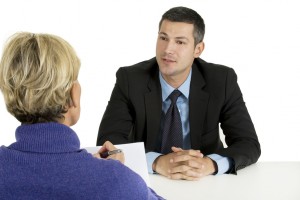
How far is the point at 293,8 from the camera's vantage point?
482 centimetres

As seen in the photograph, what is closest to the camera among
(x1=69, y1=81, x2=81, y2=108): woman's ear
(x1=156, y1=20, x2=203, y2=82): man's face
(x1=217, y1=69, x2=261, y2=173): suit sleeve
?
(x1=69, y1=81, x2=81, y2=108): woman's ear

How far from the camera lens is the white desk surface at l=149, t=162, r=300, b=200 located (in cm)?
211

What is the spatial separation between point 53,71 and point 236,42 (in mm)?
3700

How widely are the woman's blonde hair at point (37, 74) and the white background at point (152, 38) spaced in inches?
133

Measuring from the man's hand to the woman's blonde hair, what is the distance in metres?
0.97

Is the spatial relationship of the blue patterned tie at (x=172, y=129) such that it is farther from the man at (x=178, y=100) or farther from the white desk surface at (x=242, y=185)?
the white desk surface at (x=242, y=185)

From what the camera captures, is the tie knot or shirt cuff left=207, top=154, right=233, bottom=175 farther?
the tie knot

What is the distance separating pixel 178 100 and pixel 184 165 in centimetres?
80

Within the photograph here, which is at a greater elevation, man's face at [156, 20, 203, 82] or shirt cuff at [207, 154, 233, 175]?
man's face at [156, 20, 203, 82]

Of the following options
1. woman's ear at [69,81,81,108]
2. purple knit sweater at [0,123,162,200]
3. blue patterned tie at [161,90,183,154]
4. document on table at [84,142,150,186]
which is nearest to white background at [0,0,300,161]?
blue patterned tie at [161,90,183,154]

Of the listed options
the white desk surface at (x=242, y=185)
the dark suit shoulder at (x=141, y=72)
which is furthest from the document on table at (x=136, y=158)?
the dark suit shoulder at (x=141, y=72)

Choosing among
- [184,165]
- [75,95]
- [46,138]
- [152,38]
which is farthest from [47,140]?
[152,38]

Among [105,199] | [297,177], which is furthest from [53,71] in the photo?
[297,177]

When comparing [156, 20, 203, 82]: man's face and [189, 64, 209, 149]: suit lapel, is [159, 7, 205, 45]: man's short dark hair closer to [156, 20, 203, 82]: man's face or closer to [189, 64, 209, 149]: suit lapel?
[156, 20, 203, 82]: man's face
